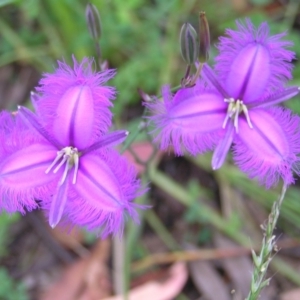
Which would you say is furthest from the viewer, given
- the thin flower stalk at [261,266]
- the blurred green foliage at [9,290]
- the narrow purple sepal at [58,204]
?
the blurred green foliage at [9,290]

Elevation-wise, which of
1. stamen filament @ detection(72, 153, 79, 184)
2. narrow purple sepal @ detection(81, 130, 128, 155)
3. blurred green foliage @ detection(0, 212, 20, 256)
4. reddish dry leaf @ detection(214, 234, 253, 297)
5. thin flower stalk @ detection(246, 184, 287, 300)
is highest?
narrow purple sepal @ detection(81, 130, 128, 155)

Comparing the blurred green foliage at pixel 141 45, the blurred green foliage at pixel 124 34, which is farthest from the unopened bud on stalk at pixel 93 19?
the blurred green foliage at pixel 124 34

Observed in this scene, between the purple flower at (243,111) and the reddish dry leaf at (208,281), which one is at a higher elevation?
the purple flower at (243,111)

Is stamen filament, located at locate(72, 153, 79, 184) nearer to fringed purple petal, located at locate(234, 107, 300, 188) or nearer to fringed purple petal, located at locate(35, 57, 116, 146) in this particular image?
fringed purple petal, located at locate(35, 57, 116, 146)

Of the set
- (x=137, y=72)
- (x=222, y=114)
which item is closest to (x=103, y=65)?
(x=222, y=114)

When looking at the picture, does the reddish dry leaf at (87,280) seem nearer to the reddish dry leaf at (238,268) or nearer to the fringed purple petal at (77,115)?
the reddish dry leaf at (238,268)

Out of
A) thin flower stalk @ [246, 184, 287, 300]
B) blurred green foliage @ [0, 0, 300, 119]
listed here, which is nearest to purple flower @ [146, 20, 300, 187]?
thin flower stalk @ [246, 184, 287, 300]

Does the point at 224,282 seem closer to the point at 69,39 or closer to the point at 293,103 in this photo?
the point at 293,103
